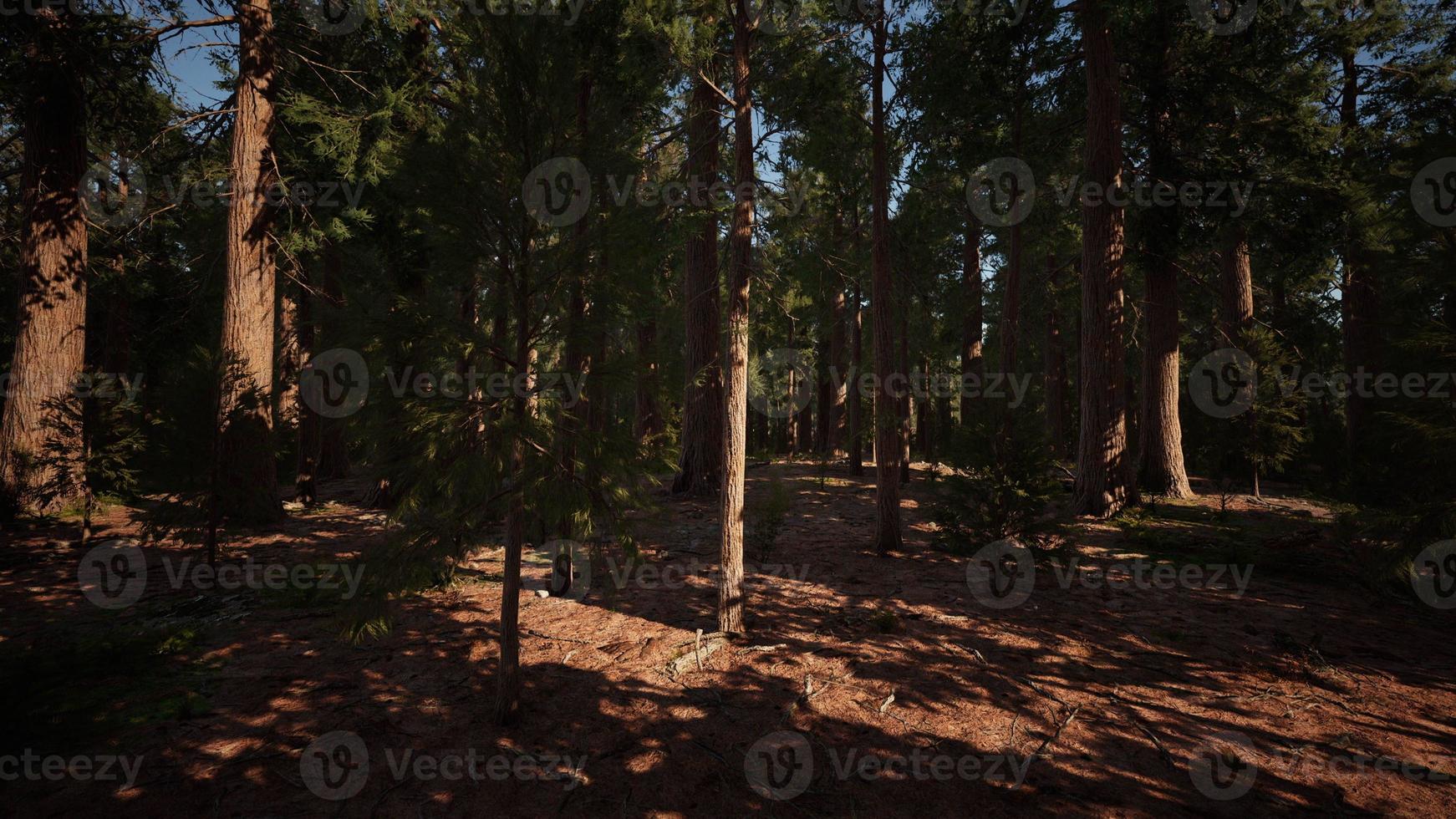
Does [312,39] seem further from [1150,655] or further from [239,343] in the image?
[1150,655]

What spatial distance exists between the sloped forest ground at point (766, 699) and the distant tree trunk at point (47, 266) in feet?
9.74

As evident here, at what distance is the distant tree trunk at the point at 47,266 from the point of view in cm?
913

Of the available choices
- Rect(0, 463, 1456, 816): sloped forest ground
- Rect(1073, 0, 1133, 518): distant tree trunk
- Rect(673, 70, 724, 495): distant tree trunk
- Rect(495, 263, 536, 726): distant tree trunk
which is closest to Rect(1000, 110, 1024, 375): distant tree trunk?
Rect(1073, 0, 1133, 518): distant tree trunk

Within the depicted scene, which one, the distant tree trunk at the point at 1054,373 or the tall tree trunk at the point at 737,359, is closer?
the tall tree trunk at the point at 737,359

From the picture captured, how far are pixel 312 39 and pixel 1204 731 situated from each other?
1779 cm

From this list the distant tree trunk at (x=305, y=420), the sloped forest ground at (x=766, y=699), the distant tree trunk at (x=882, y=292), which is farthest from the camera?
the distant tree trunk at (x=305, y=420)

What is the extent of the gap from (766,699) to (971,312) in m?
13.6

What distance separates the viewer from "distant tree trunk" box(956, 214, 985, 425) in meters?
15.1

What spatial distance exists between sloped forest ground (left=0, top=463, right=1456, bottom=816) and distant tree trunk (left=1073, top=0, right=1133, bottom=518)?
3.23 m

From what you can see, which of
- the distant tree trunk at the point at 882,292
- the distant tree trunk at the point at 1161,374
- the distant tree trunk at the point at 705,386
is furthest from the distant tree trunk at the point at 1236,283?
the distant tree trunk at the point at 705,386

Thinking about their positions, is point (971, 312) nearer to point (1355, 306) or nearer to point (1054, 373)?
point (1054, 373)

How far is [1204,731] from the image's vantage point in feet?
13.5

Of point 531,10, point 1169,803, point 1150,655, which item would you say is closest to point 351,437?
point 531,10

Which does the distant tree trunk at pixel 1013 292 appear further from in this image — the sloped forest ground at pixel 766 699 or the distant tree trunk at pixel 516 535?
the distant tree trunk at pixel 516 535
